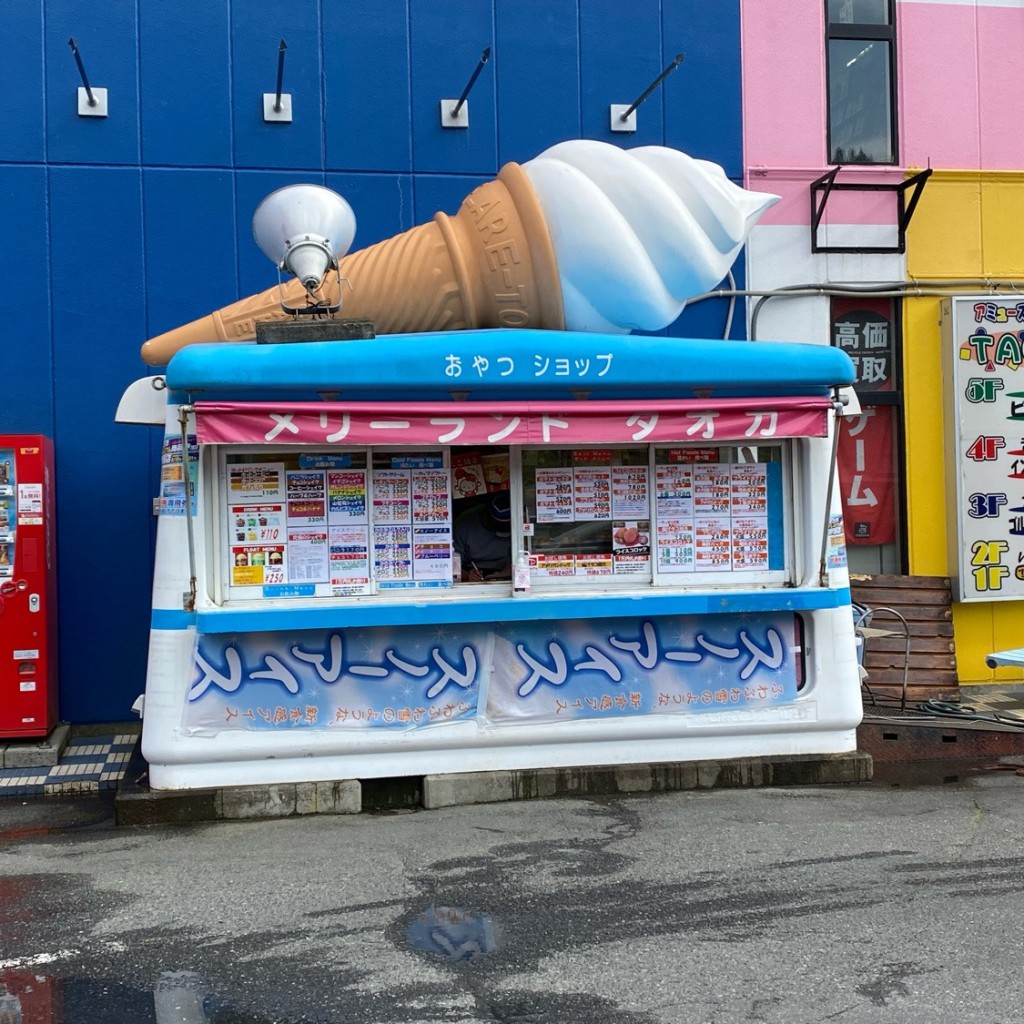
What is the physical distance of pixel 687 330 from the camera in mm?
9781

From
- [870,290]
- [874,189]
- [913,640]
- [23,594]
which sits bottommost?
[913,640]

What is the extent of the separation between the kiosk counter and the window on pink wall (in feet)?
13.0

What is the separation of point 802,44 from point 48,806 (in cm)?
856

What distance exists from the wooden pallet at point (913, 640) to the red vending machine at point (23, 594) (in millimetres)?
6488

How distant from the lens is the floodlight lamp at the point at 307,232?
22.4 feet

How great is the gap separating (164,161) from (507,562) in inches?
173

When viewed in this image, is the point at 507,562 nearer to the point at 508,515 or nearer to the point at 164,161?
the point at 508,515

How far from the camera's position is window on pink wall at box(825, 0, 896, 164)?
33.1ft

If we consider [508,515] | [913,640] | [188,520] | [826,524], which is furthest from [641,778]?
[913,640]

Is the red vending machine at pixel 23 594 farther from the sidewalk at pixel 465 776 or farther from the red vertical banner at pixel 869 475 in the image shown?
the red vertical banner at pixel 869 475

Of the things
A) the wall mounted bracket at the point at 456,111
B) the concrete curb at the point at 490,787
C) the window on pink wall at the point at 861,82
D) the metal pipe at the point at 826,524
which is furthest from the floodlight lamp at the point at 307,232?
the window on pink wall at the point at 861,82

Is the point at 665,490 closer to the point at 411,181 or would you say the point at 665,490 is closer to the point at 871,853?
the point at 871,853

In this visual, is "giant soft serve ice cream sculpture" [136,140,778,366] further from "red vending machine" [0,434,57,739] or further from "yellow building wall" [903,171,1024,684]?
"yellow building wall" [903,171,1024,684]

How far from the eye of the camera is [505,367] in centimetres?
669
